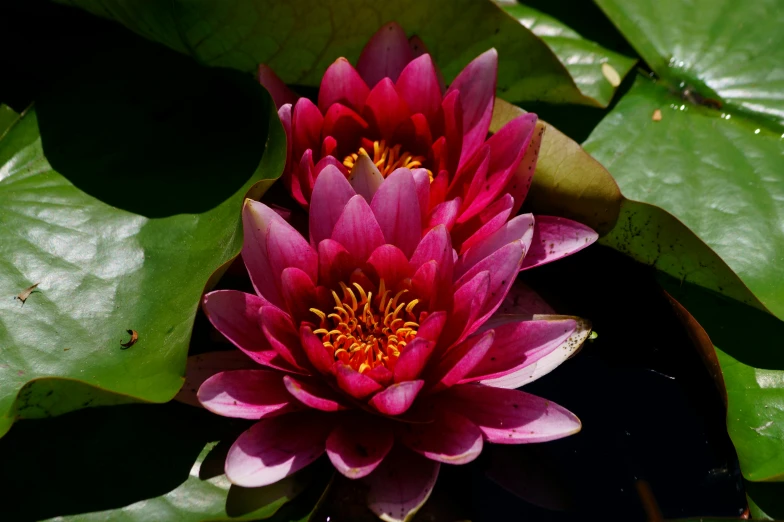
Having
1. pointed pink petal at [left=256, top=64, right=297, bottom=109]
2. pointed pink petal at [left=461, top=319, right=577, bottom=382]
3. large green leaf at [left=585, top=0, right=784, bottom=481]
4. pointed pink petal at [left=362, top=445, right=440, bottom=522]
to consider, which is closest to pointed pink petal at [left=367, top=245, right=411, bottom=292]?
pointed pink petal at [left=461, top=319, right=577, bottom=382]

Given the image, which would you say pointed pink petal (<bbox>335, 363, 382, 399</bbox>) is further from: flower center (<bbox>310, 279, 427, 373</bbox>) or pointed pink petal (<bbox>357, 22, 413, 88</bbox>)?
pointed pink petal (<bbox>357, 22, 413, 88</bbox>)

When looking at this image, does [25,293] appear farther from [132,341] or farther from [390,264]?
[390,264]

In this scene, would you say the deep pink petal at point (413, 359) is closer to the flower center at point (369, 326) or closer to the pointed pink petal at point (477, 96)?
the flower center at point (369, 326)

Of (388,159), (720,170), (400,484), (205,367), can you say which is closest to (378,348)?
(400,484)

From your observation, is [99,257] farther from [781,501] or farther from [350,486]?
[781,501]

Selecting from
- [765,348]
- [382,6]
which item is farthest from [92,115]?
[765,348]

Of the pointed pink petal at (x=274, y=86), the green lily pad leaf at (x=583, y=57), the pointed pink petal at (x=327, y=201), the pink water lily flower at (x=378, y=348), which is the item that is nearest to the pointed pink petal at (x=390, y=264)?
the pink water lily flower at (x=378, y=348)

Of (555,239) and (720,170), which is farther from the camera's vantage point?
(720,170)
